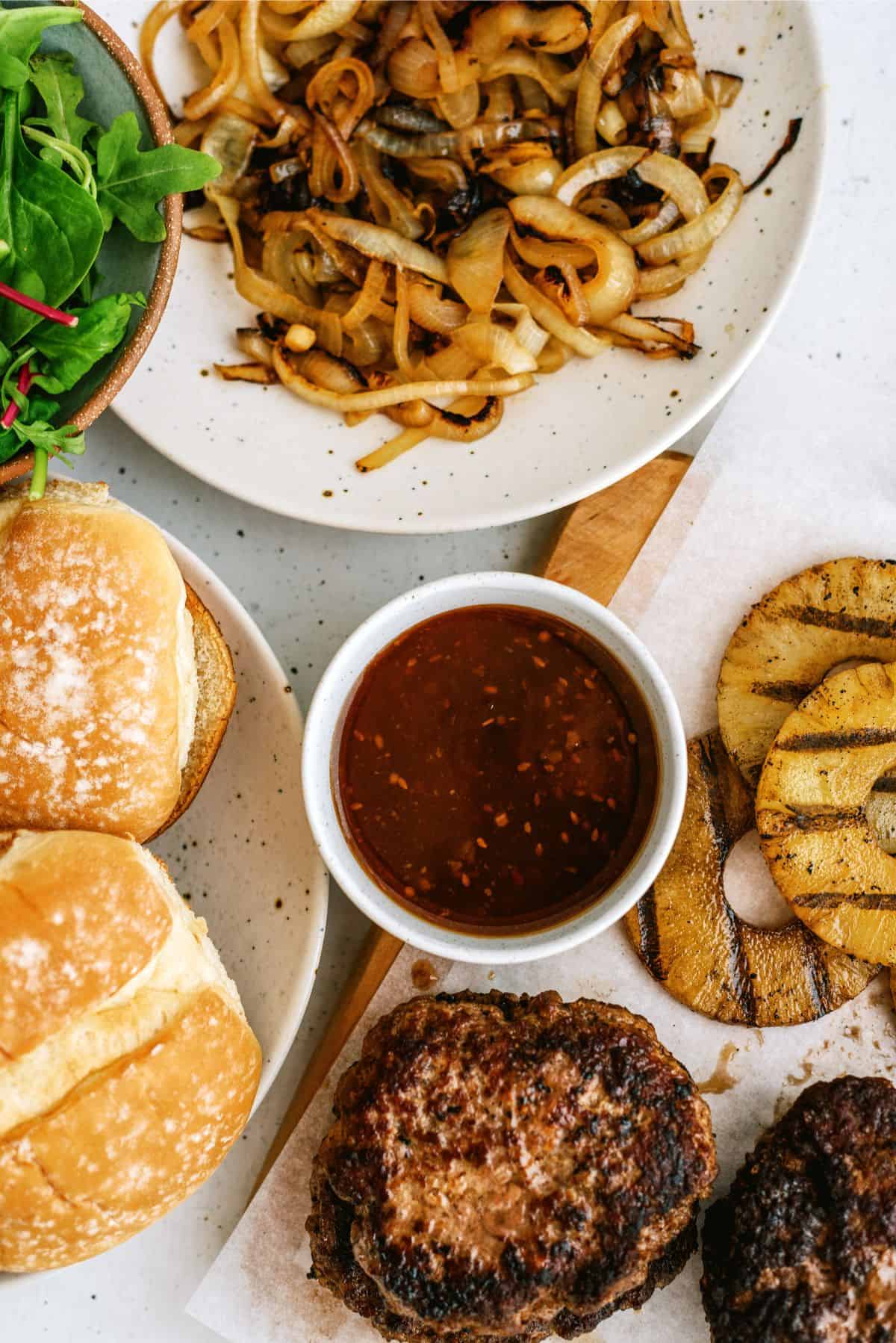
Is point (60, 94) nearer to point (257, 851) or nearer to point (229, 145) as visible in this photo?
point (229, 145)

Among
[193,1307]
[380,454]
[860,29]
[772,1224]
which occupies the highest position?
[860,29]

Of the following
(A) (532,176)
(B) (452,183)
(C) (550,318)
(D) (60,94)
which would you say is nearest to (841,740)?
(C) (550,318)

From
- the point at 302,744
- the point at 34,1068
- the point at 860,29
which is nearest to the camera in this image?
the point at 34,1068

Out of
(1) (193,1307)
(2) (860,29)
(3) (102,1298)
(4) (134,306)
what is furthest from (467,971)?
(2) (860,29)

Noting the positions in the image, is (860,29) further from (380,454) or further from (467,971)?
(467,971)

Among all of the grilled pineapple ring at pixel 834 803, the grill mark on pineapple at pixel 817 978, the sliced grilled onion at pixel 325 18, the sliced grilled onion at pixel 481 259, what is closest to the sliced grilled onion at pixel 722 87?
the sliced grilled onion at pixel 481 259

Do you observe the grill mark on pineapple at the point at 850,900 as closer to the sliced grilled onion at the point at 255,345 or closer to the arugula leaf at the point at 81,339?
the sliced grilled onion at the point at 255,345

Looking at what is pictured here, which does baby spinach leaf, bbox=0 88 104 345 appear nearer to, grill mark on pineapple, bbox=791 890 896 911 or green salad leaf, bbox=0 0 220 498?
green salad leaf, bbox=0 0 220 498
